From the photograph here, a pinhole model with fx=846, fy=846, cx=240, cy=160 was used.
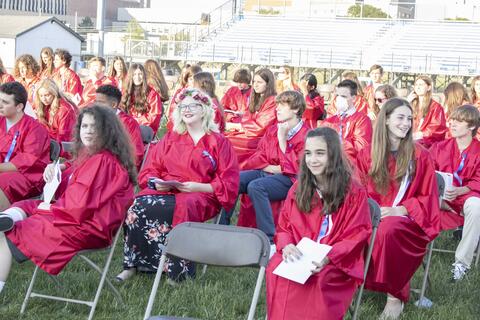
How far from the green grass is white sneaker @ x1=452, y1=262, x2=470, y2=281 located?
0.07 m

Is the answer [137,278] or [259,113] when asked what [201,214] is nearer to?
[137,278]

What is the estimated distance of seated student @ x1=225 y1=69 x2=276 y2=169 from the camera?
8992 mm

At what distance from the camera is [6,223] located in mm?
5246

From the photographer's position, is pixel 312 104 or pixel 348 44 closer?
pixel 312 104

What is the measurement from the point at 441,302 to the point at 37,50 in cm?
3597

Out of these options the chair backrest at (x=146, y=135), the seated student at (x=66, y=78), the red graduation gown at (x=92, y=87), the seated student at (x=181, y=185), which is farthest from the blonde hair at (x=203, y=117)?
the seated student at (x=66, y=78)

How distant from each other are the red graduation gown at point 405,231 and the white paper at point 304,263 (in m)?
0.94

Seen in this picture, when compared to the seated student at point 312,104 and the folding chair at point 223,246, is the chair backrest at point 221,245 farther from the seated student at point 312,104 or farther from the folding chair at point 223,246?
the seated student at point 312,104

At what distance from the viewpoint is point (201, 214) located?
6.36m

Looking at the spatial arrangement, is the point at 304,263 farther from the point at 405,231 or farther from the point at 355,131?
the point at 355,131

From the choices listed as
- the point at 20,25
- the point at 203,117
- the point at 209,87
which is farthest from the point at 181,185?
the point at 20,25

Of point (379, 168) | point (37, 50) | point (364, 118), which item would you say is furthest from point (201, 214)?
point (37, 50)

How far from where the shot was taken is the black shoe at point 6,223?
5.23 m

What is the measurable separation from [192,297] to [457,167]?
2.66 meters
